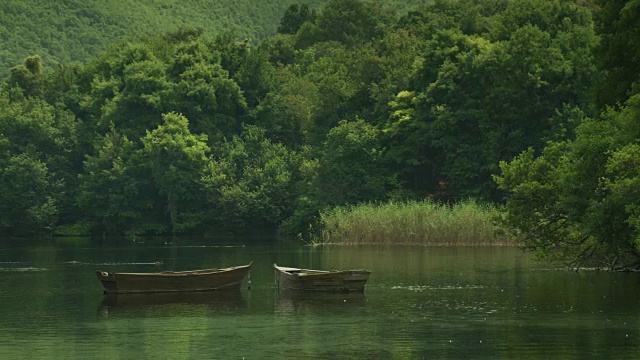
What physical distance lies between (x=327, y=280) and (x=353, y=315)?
8.45 metres

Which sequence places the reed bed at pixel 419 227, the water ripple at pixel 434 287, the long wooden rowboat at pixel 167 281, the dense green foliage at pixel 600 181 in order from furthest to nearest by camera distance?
the reed bed at pixel 419 227
the water ripple at pixel 434 287
the long wooden rowboat at pixel 167 281
the dense green foliage at pixel 600 181

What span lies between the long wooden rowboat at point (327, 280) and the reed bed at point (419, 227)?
1084 inches

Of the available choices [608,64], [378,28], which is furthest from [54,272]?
[378,28]

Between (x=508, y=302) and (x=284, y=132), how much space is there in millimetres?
77387

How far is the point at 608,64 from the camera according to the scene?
201ft

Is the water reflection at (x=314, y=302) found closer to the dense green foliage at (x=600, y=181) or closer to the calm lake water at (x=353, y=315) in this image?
the calm lake water at (x=353, y=315)

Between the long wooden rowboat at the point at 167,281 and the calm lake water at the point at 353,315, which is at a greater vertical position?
the long wooden rowboat at the point at 167,281

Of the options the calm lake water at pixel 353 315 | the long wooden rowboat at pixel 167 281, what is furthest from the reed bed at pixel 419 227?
the long wooden rowboat at pixel 167 281

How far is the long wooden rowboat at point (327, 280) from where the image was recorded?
5522 cm

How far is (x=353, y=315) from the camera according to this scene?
1869 inches

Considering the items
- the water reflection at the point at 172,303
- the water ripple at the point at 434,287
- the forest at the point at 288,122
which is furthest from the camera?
the forest at the point at 288,122

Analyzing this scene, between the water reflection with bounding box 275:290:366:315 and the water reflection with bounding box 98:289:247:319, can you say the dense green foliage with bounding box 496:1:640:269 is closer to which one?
the water reflection with bounding box 275:290:366:315

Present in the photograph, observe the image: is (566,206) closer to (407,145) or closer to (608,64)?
(608,64)

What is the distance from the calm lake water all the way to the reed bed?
26.0ft
